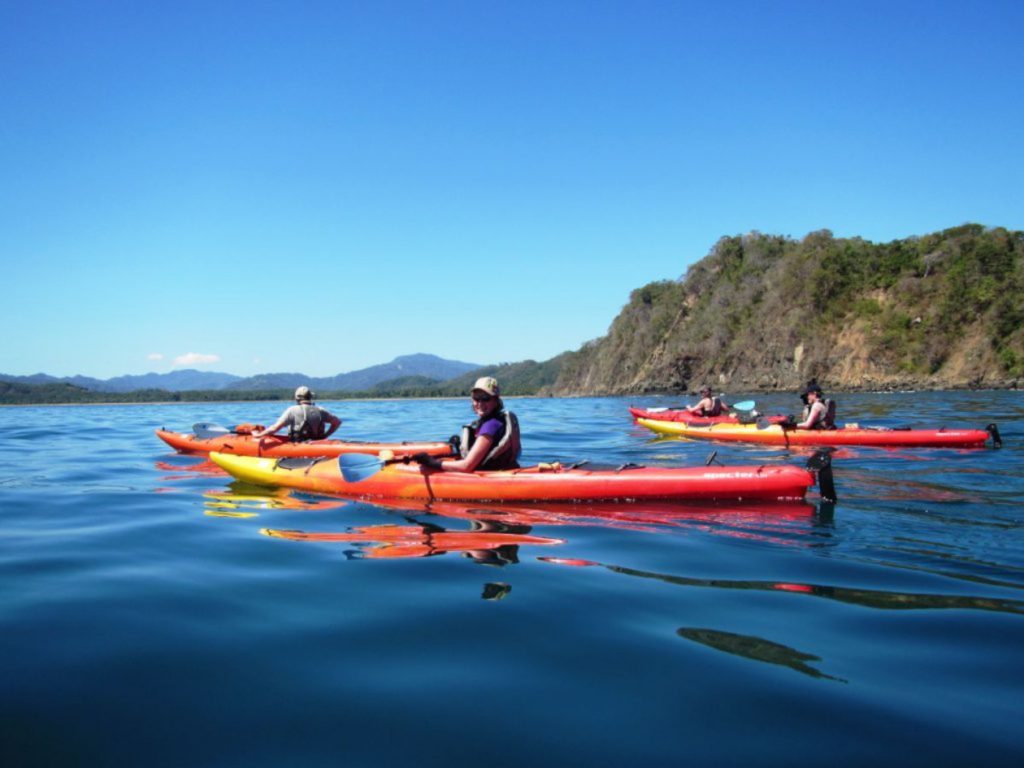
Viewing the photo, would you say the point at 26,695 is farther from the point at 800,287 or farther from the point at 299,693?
the point at 800,287

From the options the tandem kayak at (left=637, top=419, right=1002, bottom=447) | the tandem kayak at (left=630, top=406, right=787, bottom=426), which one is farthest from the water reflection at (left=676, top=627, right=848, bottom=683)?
the tandem kayak at (left=630, top=406, right=787, bottom=426)

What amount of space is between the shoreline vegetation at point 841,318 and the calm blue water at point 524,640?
47902 millimetres

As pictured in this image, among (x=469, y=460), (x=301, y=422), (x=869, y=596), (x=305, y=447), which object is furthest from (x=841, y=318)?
(x=869, y=596)

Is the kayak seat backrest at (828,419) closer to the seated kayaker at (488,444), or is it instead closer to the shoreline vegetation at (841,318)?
the seated kayaker at (488,444)

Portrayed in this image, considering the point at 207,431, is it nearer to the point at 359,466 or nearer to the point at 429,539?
the point at 359,466

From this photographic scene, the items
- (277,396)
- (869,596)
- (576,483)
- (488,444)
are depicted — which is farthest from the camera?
(277,396)

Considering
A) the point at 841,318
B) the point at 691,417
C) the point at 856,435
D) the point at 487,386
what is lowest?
the point at 856,435

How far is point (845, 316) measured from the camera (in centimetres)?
5594

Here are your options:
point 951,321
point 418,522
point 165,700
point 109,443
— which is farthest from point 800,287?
point 165,700

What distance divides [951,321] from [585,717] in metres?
56.6

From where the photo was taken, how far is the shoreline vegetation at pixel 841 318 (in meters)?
48.2

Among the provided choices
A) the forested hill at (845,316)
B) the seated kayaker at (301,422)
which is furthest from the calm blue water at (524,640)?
the forested hill at (845,316)

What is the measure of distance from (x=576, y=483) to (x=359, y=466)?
2.61 metres

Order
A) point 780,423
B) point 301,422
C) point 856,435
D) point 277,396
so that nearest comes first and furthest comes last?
point 301,422 < point 856,435 < point 780,423 < point 277,396
